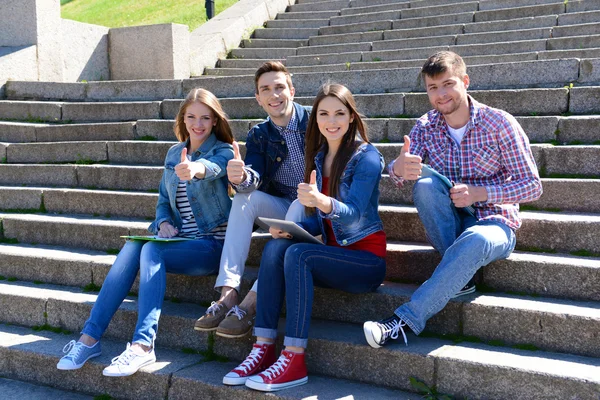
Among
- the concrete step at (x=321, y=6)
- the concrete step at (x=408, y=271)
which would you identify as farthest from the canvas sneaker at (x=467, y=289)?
the concrete step at (x=321, y=6)

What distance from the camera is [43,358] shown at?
3643 mm

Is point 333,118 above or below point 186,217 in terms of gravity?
above

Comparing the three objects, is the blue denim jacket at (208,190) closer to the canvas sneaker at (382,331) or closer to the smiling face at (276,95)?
the smiling face at (276,95)

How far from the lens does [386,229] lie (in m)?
3.92

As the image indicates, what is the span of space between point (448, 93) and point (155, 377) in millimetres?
2080

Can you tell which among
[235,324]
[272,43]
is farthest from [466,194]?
[272,43]

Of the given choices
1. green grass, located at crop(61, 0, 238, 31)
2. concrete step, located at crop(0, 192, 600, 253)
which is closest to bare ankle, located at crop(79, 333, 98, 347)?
concrete step, located at crop(0, 192, 600, 253)

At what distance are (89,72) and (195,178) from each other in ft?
17.6

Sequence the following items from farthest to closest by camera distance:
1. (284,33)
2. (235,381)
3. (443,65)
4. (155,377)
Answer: (284,33) < (155,377) < (443,65) < (235,381)

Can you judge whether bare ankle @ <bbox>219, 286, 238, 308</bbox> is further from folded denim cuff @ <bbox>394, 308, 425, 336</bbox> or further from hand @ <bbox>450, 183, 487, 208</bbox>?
hand @ <bbox>450, 183, 487, 208</bbox>

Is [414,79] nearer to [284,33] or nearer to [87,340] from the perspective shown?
[87,340]

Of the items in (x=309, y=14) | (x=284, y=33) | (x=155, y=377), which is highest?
(x=309, y=14)

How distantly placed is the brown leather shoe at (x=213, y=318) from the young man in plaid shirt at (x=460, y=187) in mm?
800

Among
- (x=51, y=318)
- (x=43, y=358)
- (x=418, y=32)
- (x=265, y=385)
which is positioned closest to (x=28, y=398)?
(x=43, y=358)
